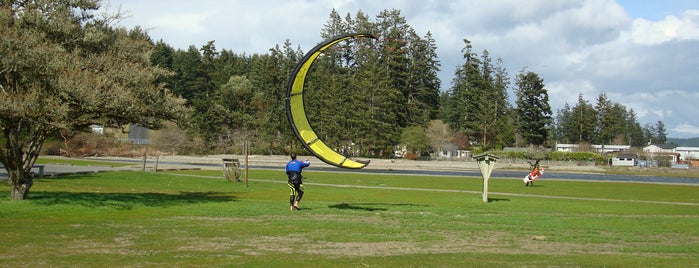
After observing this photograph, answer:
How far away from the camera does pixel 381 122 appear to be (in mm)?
84562

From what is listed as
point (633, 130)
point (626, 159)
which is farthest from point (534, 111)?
point (633, 130)

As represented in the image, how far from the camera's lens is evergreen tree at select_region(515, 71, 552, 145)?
11481 cm

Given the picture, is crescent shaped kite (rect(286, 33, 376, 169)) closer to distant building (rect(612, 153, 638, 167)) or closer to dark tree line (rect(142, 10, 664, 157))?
dark tree line (rect(142, 10, 664, 157))

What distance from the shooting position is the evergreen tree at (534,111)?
115 meters

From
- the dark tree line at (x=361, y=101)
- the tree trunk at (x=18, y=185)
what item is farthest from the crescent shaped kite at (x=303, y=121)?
the dark tree line at (x=361, y=101)

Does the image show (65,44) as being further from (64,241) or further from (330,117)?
(330,117)

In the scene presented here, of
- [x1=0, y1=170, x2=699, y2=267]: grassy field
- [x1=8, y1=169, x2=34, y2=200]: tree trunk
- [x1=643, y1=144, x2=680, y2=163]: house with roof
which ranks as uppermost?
[x1=643, y1=144, x2=680, y2=163]: house with roof

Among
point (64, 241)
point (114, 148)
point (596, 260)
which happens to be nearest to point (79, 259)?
point (64, 241)

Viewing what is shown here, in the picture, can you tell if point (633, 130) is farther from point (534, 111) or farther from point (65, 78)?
point (65, 78)

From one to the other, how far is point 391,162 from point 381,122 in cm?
584

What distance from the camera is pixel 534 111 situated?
115 metres

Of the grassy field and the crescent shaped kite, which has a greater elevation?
the crescent shaped kite

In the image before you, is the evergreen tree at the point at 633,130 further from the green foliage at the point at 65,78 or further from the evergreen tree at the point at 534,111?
the green foliage at the point at 65,78

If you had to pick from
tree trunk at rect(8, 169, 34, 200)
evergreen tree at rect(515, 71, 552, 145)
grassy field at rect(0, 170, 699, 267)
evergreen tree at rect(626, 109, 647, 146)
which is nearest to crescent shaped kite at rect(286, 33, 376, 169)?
grassy field at rect(0, 170, 699, 267)
